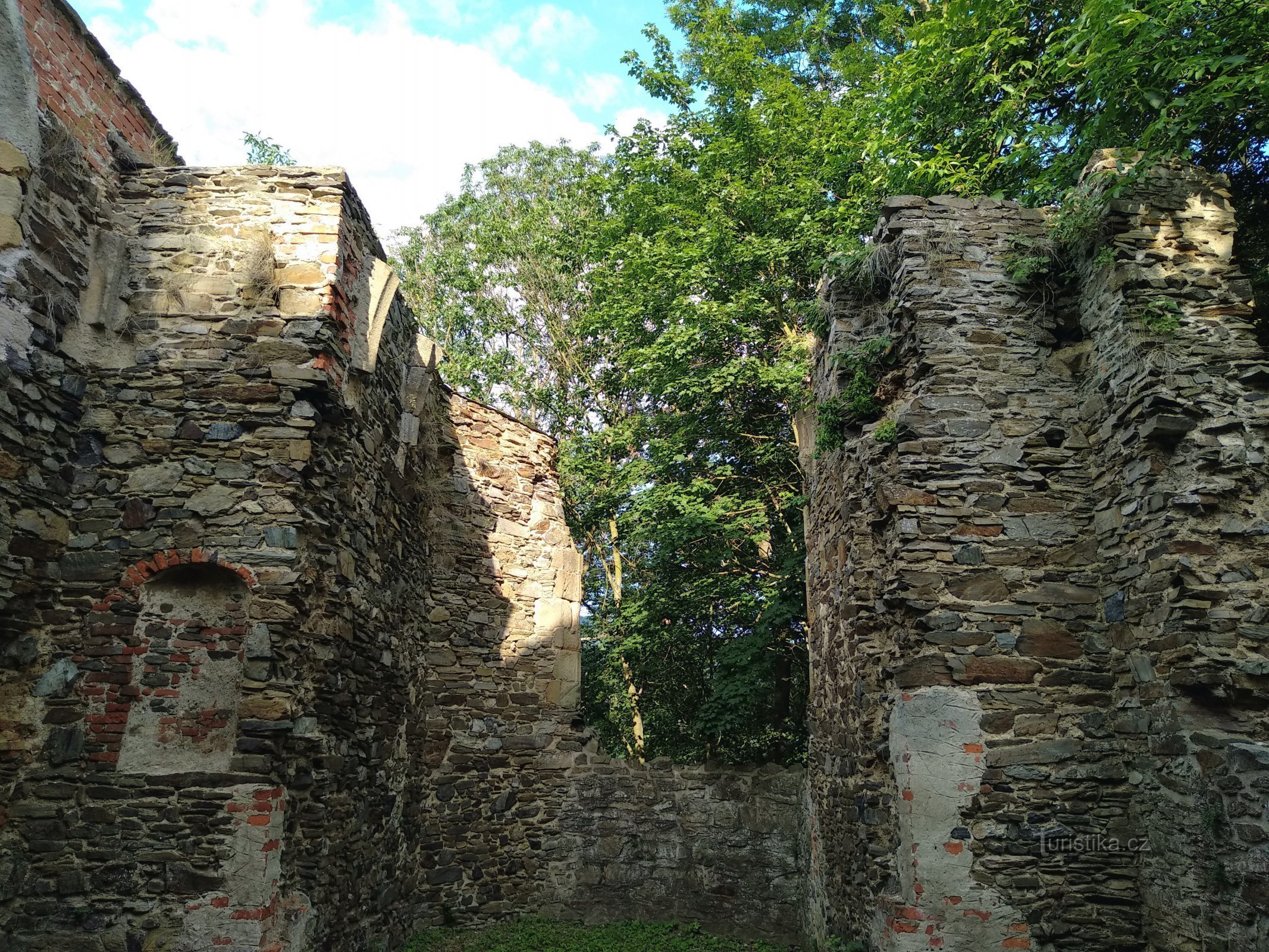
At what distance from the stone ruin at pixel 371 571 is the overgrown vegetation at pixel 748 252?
2.91ft

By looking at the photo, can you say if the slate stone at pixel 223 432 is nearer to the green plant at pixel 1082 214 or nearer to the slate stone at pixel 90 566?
the slate stone at pixel 90 566

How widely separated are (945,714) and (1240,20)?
5.10 m

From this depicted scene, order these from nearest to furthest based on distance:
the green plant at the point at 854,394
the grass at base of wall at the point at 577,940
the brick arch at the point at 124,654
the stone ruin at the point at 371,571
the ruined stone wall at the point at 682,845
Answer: the stone ruin at the point at 371,571
the brick arch at the point at 124,654
the green plant at the point at 854,394
the grass at base of wall at the point at 577,940
the ruined stone wall at the point at 682,845

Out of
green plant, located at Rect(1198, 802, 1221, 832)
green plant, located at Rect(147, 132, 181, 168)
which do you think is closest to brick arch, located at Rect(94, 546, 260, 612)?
green plant, located at Rect(147, 132, 181, 168)

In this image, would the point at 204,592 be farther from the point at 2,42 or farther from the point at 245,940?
the point at 2,42

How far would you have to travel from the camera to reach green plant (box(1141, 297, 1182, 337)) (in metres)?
5.02

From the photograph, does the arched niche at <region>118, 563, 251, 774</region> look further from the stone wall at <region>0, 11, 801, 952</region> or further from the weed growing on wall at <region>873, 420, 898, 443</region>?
the weed growing on wall at <region>873, 420, 898, 443</region>

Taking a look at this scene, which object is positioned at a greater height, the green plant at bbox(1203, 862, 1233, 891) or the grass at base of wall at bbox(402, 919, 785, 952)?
the green plant at bbox(1203, 862, 1233, 891)

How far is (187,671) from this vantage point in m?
5.09

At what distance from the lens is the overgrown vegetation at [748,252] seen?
244 inches

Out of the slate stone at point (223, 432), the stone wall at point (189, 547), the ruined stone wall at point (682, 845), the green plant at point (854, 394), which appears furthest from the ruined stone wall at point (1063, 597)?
the slate stone at point (223, 432)

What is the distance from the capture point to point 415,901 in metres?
7.84

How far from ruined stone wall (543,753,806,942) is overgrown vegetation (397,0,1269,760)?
5.07ft

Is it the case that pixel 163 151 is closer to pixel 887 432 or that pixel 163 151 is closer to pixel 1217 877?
pixel 887 432
